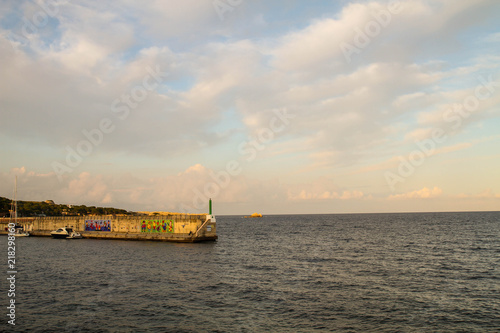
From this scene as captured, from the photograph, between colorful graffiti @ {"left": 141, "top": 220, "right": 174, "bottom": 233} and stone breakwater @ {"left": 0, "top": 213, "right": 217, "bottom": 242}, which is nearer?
stone breakwater @ {"left": 0, "top": 213, "right": 217, "bottom": 242}

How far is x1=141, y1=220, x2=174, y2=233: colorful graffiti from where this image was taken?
3406 inches

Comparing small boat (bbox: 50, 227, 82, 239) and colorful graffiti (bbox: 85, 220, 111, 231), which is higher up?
colorful graffiti (bbox: 85, 220, 111, 231)

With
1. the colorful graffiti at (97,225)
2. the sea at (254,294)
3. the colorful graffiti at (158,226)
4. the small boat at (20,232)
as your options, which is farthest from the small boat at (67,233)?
the sea at (254,294)

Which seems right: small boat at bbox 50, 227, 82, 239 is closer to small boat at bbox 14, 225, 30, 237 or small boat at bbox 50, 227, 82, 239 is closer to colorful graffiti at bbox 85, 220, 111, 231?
colorful graffiti at bbox 85, 220, 111, 231

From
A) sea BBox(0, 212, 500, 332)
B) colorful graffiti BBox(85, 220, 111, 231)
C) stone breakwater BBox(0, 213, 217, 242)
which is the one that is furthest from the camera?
colorful graffiti BBox(85, 220, 111, 231)

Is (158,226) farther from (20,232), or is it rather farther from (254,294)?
(20,232)

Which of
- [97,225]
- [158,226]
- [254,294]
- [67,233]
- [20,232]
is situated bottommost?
[20,232]

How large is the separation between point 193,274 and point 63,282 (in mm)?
15056

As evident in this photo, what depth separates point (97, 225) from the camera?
4067 inches

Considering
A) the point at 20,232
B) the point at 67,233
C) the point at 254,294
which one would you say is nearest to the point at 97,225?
the point at 67,233

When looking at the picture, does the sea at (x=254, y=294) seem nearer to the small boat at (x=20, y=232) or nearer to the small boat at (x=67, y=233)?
the small boat at (x=67, y=233)

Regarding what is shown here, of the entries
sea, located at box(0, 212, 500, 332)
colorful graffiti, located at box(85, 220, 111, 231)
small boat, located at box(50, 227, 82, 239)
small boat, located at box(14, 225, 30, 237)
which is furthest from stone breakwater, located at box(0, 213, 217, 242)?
sea, located at box(0, 212, 500, 332)

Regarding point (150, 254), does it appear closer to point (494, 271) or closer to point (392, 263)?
point (392, 263)

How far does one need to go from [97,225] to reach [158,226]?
26.9m
